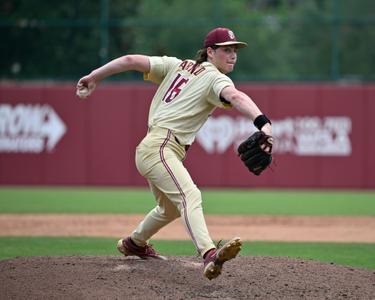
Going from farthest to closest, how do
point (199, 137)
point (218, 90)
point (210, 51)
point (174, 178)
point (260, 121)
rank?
point (199, 137) → point (210, 51) → point (174, 178) → point (218, 90) → point (260, 121)

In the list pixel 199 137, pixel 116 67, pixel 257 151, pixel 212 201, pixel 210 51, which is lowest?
pixel 212 201

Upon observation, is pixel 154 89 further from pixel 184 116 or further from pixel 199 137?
pixel 184 116

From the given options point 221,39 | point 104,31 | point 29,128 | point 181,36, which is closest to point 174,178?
point 221,39

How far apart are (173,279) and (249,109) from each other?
4.76ft

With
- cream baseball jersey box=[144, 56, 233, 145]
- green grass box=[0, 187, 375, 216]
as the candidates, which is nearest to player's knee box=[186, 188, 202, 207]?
cream baseball jersey box=[144, 56, 233, 145]

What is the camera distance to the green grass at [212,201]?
12914 mm

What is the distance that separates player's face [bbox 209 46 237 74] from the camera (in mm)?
5879

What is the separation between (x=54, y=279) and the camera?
18.8ft

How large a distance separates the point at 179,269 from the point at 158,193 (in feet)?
2.02

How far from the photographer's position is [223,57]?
588cm

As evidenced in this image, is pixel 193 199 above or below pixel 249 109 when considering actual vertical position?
Result: below

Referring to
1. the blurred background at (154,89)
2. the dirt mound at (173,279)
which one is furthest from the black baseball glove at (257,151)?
the blurred background at (154,89)

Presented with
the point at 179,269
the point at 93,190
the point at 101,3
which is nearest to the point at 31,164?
the point at 93,190

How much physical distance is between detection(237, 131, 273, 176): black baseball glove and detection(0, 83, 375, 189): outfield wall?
1120cm
